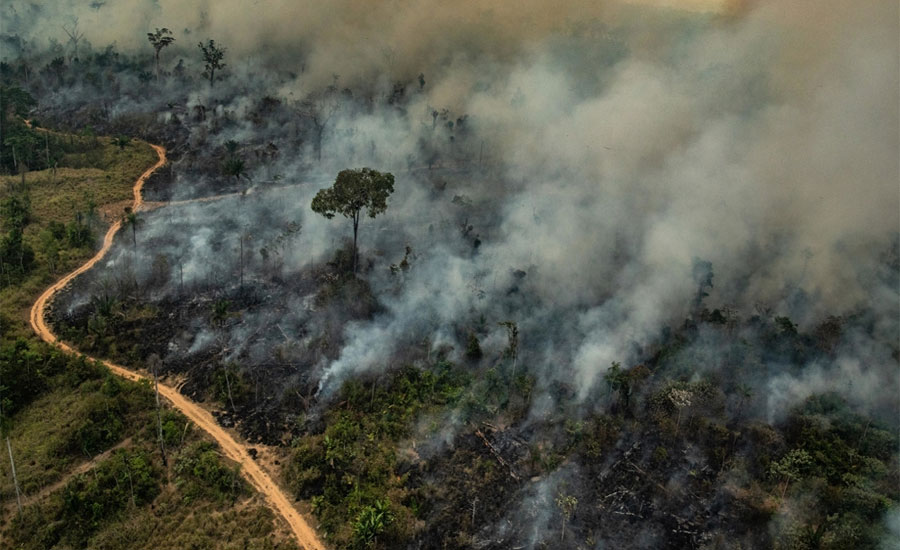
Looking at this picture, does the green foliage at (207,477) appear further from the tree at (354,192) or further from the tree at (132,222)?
the tree at (132,222)

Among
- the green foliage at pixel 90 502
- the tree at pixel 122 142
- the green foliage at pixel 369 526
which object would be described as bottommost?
the green foliage at pixel 90 502

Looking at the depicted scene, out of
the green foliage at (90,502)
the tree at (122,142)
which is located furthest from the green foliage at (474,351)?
the tree at (122,142)

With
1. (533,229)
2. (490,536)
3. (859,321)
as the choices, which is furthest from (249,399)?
(859,321)

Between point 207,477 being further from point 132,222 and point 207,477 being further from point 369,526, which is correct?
point 132,222

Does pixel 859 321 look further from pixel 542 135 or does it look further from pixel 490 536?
pixel 542 135

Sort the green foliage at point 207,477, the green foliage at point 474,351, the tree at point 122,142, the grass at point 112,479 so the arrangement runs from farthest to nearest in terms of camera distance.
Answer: the tree at point 122,142 → the green foliage at point 474,351 → the green foliage at point 207,477 → the grass at point 112,479

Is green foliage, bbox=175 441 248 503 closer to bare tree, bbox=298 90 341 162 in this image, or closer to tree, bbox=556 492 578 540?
tree, bbox=556 492 578 540

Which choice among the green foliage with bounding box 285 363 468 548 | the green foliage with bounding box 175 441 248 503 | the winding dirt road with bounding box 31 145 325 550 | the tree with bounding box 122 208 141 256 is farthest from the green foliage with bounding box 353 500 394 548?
the tree with bounding box 122 208 141 256

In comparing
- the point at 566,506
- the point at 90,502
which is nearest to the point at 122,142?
the point at 90,502

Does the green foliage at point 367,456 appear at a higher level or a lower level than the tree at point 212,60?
lower
